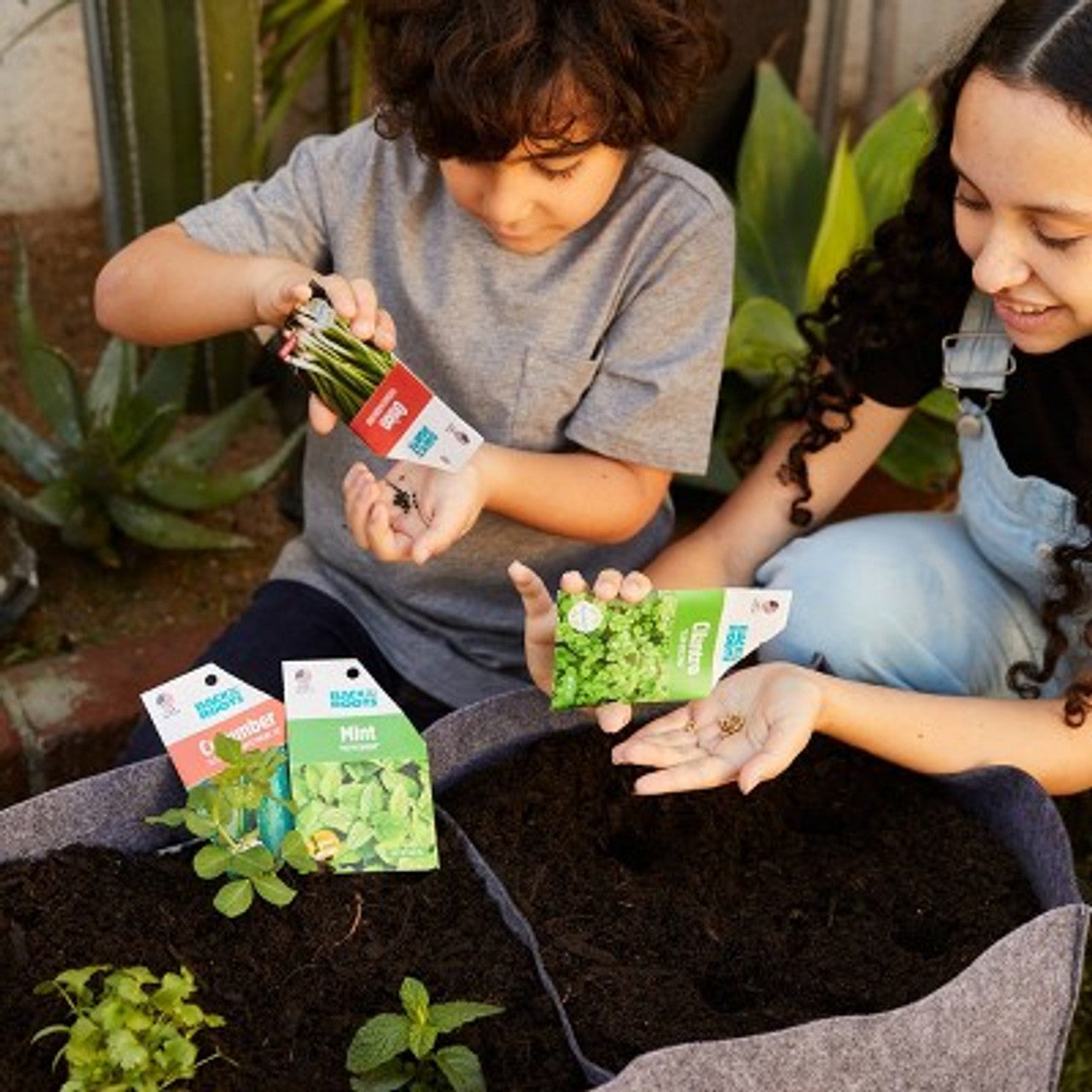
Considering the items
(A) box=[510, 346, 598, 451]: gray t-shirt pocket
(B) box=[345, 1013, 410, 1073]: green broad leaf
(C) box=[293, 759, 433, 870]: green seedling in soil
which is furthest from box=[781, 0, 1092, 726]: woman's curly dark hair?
(B) box=[345, 1013, 410, 1073]: green broad leaf

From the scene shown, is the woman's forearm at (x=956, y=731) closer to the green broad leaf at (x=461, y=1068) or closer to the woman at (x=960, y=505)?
the woman at (x=960, y=505)

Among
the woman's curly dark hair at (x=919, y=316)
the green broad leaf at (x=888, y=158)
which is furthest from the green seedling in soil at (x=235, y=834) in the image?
the green broad leaf at (x=888, y=158)

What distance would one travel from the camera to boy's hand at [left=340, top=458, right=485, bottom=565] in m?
1.53

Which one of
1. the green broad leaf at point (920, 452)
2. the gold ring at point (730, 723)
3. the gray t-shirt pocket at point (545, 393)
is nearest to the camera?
the gold ring at point (730, 723)

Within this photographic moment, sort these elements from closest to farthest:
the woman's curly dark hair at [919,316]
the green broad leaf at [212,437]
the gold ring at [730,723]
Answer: the gold ring at [730,723] → the woman's curly dark hair at [919,316] → the green broad leaf at [212,437]

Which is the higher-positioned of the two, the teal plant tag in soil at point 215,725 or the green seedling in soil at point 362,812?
the teal plant tag in soil at point 215,725

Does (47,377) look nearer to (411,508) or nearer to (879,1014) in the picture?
(411,508)

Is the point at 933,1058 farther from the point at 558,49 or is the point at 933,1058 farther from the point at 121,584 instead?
the point at 121,584

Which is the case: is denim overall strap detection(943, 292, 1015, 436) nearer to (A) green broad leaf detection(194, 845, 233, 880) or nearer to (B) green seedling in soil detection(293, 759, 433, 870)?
(B) green seedling in soil detection(293, 759, 433, 870)

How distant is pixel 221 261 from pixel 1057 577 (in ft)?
2.75

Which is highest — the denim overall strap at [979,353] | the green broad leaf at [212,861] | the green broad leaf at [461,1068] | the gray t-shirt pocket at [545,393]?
the denim overall strap at [979,353]

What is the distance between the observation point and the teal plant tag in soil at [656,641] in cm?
144

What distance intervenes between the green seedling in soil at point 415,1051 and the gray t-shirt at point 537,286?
567 mm

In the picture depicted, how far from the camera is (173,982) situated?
1.25 meters
